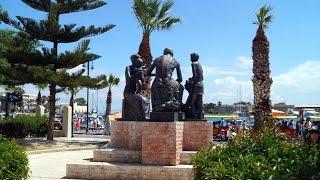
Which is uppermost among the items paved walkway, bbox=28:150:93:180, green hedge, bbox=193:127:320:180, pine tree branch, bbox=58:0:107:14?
pine tree branch, bbox=58:0:107:14

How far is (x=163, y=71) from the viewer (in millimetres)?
13023

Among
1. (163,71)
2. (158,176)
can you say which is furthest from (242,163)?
(163,71)

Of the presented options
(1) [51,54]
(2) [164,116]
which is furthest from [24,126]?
(2) [164,116]

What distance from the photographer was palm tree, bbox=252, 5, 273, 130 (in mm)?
28297

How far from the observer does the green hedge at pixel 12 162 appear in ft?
24.8

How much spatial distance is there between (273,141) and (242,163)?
1.39 m

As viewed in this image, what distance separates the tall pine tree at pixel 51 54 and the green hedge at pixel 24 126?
2.32 m

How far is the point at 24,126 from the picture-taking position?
25.9 m

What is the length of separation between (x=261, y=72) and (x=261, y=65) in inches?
15.9

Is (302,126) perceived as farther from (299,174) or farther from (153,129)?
(299,174)

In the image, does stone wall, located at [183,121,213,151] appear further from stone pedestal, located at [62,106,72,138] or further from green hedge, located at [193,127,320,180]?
stone pedestal, located at [62,106,72,138]

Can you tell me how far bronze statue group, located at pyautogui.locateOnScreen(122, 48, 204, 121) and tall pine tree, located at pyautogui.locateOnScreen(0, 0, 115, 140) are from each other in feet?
31.3

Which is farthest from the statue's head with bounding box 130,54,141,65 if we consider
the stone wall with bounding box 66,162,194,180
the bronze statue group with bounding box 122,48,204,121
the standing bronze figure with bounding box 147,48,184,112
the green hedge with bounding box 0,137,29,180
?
the green hedge with bounding box 0,137,29,180

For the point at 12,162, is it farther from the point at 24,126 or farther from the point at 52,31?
the point at 24,126
